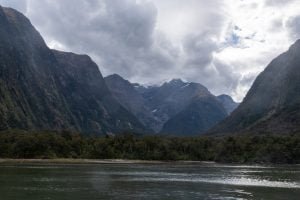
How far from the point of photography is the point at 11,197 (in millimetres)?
70125

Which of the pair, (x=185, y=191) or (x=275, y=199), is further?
(x=185, y=191)

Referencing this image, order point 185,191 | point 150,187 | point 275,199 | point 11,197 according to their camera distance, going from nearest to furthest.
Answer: point 11,197 → point 275,199 → point 185,191 → point 150,187

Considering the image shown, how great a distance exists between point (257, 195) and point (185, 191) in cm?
1296

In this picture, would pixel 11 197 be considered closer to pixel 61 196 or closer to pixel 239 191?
pixel 61 196

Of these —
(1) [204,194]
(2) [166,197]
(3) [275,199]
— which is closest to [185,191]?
(1) [204,194]

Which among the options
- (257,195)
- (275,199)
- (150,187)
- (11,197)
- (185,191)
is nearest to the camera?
(11,197)

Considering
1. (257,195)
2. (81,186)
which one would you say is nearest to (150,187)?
(81,186)

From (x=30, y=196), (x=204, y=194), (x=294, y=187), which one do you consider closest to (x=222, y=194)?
(x=204, y=194)

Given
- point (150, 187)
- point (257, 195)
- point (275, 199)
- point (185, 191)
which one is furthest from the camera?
point (150, 187)

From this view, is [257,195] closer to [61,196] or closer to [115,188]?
[115,188]

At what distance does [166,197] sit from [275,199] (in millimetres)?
17099

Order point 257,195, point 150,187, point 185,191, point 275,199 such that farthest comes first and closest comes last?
point 150,187 → point 185,191 → point 257,195 → point 275,199

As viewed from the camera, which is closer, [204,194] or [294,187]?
[204,194]

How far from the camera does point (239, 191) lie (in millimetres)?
89188
